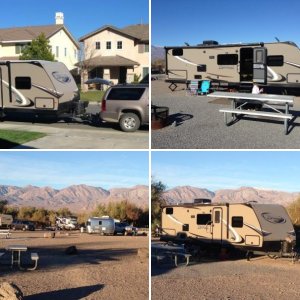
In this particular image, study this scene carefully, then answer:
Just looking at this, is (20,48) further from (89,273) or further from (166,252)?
(166,252)

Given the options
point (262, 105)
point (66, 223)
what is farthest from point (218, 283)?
point (66, 223)

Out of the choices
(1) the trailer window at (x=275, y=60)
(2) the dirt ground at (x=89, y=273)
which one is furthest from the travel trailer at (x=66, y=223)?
(1) the trailer window at (x=275, y=60)

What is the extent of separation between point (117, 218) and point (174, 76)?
6.11m

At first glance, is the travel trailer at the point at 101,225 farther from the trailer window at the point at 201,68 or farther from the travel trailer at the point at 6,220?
the trailer window at the point at 201,68

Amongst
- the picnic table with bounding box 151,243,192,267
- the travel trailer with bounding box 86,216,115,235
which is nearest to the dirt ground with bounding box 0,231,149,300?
the travel trailer with bounding box 86,216,115,235

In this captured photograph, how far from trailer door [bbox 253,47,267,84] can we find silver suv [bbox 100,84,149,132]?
4938 millimetres

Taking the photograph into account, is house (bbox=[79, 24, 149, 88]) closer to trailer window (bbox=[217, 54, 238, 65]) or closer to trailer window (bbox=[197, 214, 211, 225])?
trailer window (bbox=[217, 54, 238, 65])

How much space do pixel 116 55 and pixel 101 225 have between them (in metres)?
3.59

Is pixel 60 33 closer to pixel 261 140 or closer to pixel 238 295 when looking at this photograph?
pixel 261 140

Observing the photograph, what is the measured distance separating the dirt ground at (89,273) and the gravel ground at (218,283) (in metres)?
0.37

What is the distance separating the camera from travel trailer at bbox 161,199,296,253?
704cm

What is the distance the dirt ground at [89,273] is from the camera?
230 inches

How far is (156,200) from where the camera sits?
18.8ft

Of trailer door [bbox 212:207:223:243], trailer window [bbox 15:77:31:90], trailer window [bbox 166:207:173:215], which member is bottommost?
trailer door [bbox 212:207:223:243]
